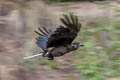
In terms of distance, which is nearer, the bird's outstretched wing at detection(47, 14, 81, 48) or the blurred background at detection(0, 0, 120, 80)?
the bird's outstretched wing at detection(47, 14, 81, 48)

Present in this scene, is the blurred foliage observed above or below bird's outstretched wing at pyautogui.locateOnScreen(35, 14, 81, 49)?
below

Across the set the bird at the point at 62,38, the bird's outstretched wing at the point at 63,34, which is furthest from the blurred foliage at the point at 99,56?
the bird's outstretched wing at the point at 63,34

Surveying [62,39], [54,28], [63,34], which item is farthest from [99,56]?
[63,34]

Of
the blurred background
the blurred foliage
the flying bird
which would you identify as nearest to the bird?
the flying bird

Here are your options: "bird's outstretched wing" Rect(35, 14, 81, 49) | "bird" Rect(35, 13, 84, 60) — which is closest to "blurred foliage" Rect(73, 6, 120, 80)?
"bird" Rect(35, 13, 84, 60)

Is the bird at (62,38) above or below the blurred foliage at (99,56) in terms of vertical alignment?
above

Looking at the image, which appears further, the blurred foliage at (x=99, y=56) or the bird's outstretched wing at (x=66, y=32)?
the blurred foliage at (x=99, y=56)

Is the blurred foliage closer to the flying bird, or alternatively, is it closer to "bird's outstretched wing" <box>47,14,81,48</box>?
the flying bird

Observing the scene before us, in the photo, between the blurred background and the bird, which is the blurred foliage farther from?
the bird

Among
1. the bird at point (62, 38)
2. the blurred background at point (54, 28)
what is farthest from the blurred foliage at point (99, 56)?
the bird at point (62, 38)

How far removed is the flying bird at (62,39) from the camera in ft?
17.4

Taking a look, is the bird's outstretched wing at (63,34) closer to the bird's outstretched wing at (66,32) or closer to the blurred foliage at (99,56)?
the bird's outstretched wing at (66,32)

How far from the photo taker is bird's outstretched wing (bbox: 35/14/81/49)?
5246mm

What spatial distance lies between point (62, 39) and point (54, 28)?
2.18 meters
